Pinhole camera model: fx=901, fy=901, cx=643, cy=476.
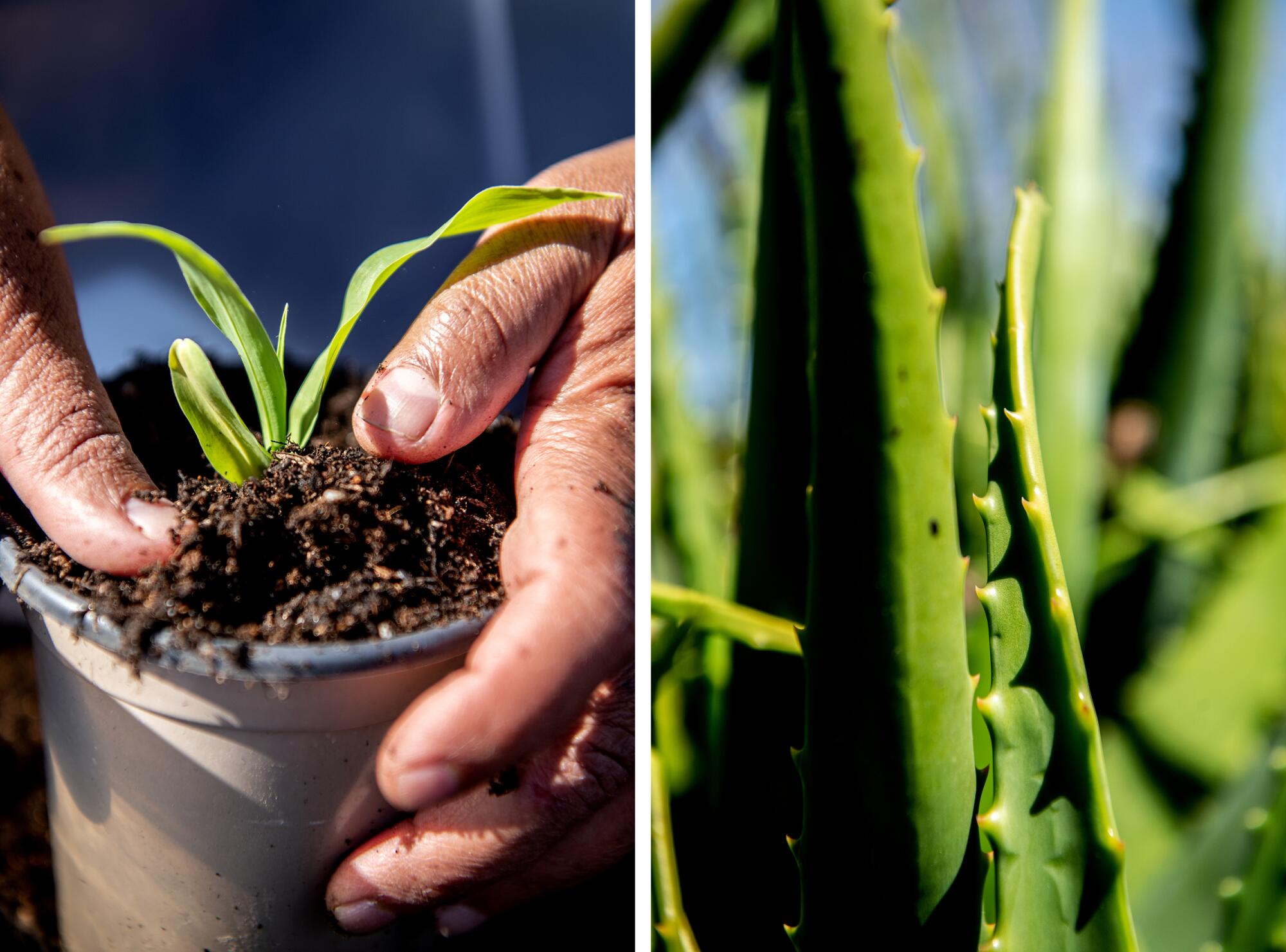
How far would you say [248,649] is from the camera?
0.88 feet

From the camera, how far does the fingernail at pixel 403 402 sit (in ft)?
1.03

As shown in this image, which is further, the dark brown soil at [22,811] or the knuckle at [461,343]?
the dark brown soil at [22,811]

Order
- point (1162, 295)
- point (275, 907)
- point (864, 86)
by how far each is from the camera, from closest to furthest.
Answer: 1. point (864, 86)
2. point (275, 907)
3. point (1162, 295)

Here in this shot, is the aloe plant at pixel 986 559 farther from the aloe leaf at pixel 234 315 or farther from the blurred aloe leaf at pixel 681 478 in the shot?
the aloe leaf at pixel 234 315

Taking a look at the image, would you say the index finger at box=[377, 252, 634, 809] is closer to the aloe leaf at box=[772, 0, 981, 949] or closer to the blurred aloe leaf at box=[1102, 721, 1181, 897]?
the aloe leaf at box=[772, 0, 981, 949]

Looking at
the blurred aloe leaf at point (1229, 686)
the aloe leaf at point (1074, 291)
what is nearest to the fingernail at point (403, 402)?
the aloe leaf at point (1074, 291)

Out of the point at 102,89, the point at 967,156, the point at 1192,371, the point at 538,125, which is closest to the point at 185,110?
the point at 102,89

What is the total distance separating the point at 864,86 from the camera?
7.7 inches

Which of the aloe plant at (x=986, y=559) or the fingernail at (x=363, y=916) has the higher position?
the aloe plant at (x=986, y=559)

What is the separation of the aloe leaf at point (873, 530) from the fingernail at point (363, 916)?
7.5 inches

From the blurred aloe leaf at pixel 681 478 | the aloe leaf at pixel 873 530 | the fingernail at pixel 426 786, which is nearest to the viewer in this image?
the aloe leaf at pixel 873 530

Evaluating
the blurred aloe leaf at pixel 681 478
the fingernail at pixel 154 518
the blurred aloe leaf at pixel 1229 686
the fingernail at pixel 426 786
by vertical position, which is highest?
the fingernail at pixel 154 518

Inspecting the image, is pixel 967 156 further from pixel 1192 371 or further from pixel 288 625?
pixel 288 625

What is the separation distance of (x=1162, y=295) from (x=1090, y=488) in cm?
14
